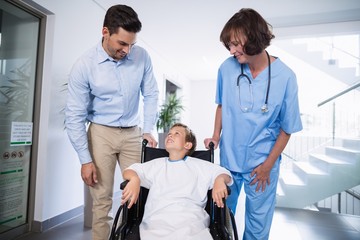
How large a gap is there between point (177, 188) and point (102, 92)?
2.20 ft

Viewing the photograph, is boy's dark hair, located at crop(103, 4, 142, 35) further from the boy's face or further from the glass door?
the glass door

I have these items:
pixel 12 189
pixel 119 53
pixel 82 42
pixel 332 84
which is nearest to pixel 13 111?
pixel 12 189

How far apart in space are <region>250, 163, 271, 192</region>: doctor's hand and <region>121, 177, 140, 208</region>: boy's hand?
1.90 ft

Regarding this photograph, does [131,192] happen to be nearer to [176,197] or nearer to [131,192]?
[131,192]

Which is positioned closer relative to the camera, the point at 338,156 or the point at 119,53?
the point at 119,53

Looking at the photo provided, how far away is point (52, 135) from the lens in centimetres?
229

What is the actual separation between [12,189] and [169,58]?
406cm

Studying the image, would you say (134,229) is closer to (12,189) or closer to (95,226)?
(95,226)

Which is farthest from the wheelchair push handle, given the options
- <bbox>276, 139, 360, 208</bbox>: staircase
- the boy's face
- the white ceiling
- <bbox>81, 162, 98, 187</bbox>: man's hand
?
<bbox>276, 139, 360, 208</bbox>: staircase

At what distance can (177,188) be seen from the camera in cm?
121

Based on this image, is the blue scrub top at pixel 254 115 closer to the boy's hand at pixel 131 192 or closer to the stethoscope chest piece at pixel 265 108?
the stethoscope chest piece at pixel 265 108

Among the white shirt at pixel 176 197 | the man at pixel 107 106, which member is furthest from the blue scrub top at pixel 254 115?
the man at pixel 107 106

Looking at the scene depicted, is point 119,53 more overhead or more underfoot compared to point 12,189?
more overhead

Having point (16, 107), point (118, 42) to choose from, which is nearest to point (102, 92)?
point (118, 42)
